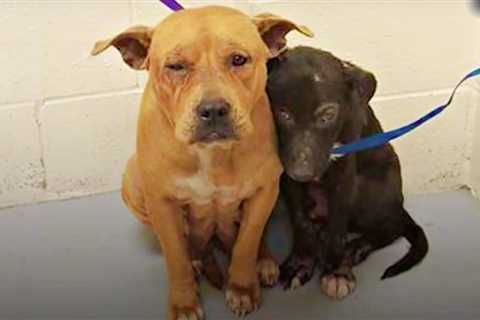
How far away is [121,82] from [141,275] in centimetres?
78

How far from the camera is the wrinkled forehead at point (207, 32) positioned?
185cm

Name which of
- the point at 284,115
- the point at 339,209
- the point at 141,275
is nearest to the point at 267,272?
the point at 339,209

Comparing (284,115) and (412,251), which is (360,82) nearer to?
Answer: (284,115)

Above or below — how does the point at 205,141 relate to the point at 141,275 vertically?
above

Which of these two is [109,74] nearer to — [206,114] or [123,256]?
[123,256]

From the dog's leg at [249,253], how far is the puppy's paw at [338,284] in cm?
21

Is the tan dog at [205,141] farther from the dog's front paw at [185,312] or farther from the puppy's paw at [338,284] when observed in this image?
the puppy's paw at [338,284]

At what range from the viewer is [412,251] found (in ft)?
7.90

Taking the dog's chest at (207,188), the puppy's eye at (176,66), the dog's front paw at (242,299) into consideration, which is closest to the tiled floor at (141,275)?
the dog's front paw at (242,299)

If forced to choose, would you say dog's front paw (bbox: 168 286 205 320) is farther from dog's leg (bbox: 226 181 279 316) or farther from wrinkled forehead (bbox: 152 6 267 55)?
wrinkled forehead (bbox: 152 6 267 55)

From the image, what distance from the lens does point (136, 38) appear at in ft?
6.55

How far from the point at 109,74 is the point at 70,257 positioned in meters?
0.70

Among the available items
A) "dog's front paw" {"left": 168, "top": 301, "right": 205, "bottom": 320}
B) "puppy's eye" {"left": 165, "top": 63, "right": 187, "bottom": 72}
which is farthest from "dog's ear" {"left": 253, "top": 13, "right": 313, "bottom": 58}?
"dog's front paw" {"left": 168, "top": 301, "right": 205, "bottom": 320}

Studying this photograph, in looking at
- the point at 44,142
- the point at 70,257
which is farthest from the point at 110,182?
the point at 70,257
